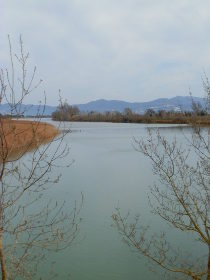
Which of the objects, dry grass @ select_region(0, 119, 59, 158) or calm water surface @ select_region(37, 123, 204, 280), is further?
calm water surface @ select_region(37, 123, 204, 280)

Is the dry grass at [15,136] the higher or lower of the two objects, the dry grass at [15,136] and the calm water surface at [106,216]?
the higher

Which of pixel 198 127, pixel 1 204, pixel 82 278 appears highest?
pixel 198 127

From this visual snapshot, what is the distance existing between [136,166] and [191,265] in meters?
7.35

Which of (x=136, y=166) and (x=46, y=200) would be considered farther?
(x=136, y=166)

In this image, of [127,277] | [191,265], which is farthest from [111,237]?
[191,265]

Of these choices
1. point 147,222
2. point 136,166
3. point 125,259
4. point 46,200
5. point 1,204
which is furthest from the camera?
point 136,166

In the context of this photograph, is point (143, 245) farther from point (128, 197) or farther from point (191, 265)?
point (128, 197)

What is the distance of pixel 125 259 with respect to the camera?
202 inches

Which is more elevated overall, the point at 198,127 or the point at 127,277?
the point at 198,127

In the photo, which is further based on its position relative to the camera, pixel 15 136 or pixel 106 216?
pixel 106 216

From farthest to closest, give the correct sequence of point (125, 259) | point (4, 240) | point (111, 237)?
point (111, 237)
point (4, 240)
point (125, 259)

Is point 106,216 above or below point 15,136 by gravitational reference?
below

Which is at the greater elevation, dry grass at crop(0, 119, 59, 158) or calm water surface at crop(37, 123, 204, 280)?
dry grass at crop(0, 119, 59, 158)

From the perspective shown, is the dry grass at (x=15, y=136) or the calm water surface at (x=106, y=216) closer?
the dry grass at (x=15, y=136)
